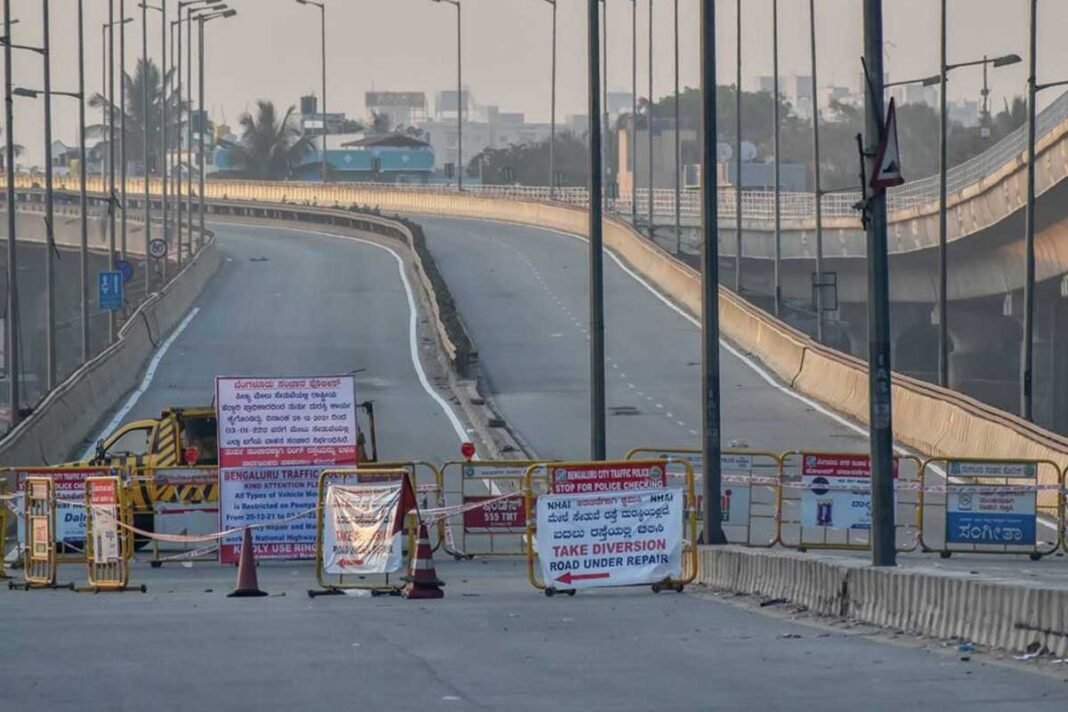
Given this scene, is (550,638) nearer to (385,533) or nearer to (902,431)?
(385,533)

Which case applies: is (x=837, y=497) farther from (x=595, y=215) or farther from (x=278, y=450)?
(x=278, y=450)

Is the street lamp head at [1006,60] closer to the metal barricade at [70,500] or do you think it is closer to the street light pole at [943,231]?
the street light pole at [943,231]

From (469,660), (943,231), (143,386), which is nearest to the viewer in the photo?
(469,660)

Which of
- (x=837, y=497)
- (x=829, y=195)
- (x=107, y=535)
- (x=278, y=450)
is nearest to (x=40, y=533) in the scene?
(x=107, y=535)

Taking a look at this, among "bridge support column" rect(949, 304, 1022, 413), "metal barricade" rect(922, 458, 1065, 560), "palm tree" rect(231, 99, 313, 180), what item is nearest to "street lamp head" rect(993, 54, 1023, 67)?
"metal barricade" rect(922, 458, 1065, 560)

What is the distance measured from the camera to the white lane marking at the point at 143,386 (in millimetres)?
42513

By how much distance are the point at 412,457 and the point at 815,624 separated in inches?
881

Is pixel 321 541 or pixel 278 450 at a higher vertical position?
pixel 278 450

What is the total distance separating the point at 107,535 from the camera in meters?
22.9

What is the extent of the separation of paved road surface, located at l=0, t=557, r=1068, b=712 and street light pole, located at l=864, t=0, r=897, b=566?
3.88 ft

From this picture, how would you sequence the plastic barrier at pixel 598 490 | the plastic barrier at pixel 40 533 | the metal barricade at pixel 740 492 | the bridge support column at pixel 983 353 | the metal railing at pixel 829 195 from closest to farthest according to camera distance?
the plastic barrier at pixel 598 490 → the plastic barrier at pixel 40 533 → the metal barricade at pixel 740 492 → the metal railing at pixel 829 195 → the bridge support column at pixel 983 353

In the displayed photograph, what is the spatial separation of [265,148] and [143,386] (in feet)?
482

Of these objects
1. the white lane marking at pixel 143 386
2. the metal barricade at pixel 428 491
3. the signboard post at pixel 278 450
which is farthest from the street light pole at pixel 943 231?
the signboard post at pixel 278 450

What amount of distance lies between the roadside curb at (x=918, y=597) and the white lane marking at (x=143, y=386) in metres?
17.1
